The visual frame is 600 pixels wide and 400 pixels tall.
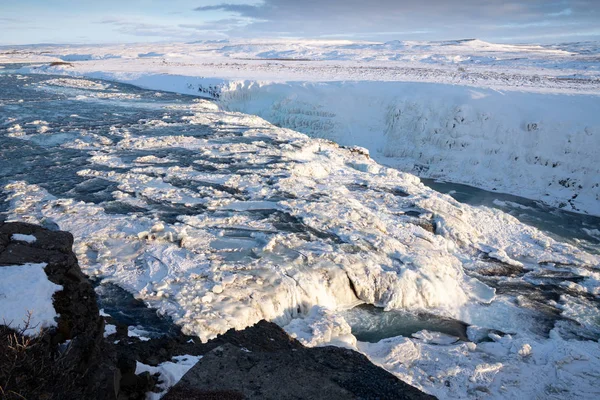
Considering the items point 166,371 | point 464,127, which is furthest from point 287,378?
point 464,127

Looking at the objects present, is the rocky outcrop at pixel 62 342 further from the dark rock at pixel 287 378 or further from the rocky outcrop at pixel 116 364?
the dark rock at pixel 287 378

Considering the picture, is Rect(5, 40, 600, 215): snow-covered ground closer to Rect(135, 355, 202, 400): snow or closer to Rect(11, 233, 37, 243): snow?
Rect(135, 355, 202, 400): snow

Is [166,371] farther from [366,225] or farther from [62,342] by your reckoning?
[366,225]

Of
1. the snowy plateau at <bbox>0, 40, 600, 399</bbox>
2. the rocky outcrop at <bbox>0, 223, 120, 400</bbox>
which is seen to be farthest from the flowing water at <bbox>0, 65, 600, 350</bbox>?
the rocky outcrop at <bbox>0, 223, 120, 400</bbox>

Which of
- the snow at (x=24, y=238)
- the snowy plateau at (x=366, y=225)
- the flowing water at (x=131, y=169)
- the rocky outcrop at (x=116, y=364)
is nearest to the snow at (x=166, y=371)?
the rocky outcrop at (x=116, y=364)

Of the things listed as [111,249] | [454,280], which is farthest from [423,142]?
[111,249]

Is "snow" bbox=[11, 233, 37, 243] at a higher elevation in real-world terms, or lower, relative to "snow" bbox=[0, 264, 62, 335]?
higher
